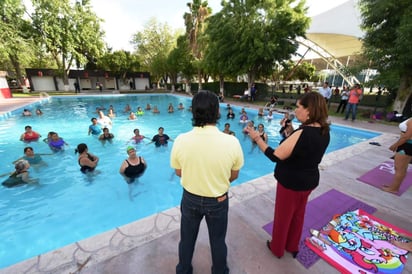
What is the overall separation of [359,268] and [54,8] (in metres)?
36.6

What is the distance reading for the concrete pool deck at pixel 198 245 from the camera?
2189mm

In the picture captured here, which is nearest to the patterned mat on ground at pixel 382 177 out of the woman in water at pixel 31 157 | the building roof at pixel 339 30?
the woman in water at pixel 31 157

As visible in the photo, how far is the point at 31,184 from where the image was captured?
17.9 ft

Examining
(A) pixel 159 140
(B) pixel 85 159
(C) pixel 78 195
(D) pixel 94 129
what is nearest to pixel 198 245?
(C) pixel 78 195

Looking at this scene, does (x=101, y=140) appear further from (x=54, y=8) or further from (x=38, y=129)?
(x=54, y=8)

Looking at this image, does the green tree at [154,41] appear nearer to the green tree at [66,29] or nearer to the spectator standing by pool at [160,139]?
the green tree at [66,29]

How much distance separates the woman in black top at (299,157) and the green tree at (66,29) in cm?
3447

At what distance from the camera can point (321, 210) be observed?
3213 mm

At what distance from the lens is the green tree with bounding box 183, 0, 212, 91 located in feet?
82.8

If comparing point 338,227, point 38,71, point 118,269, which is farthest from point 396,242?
point 38,71

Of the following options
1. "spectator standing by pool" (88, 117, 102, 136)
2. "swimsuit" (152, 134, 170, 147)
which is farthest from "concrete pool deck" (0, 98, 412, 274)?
"spectator standing by pool" (88, 117, 102, 136)

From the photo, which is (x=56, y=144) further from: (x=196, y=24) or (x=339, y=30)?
(x=339, y=30)

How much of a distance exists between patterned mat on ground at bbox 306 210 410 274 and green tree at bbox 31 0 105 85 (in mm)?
34880

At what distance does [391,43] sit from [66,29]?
34720 mm
